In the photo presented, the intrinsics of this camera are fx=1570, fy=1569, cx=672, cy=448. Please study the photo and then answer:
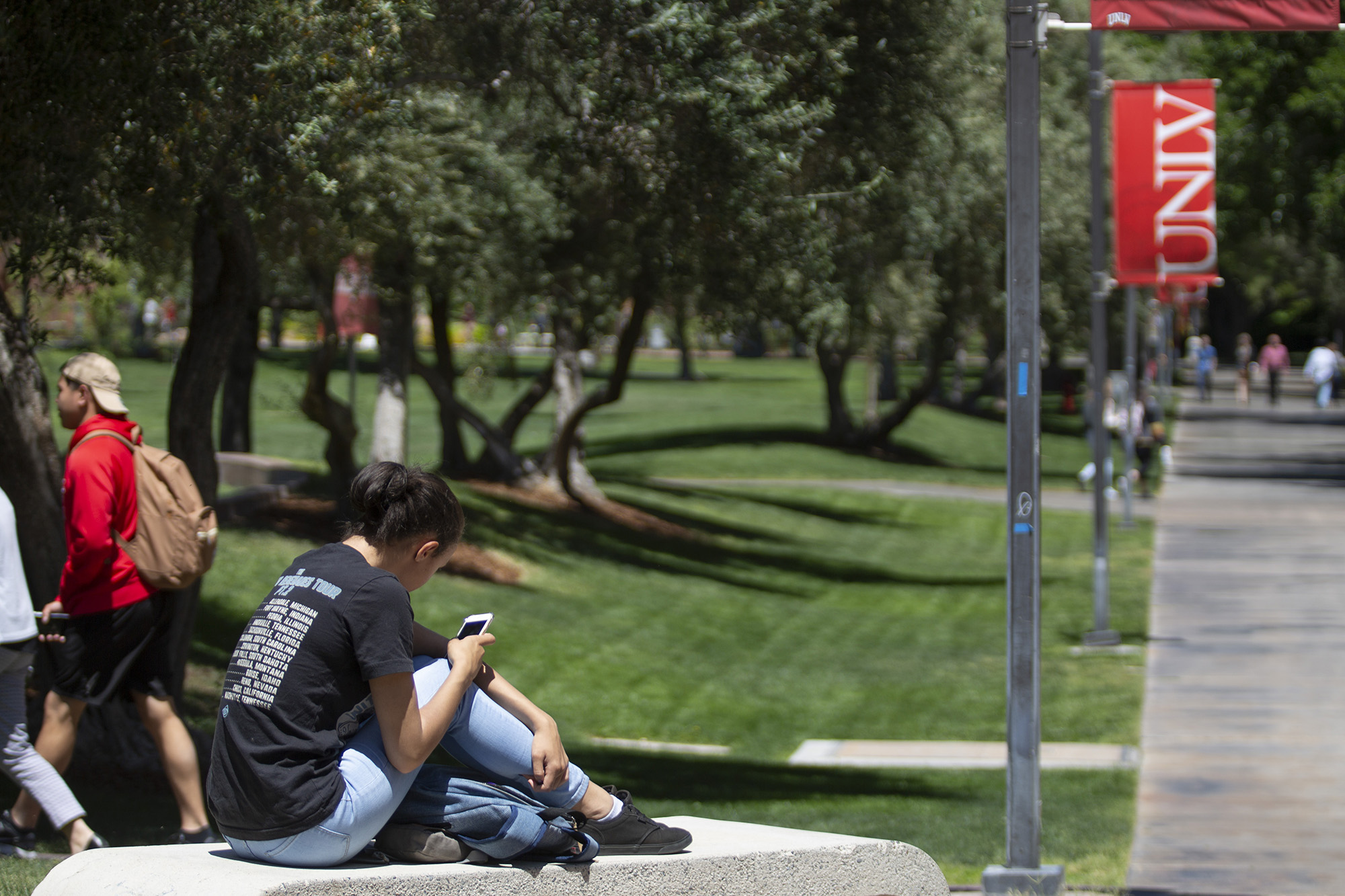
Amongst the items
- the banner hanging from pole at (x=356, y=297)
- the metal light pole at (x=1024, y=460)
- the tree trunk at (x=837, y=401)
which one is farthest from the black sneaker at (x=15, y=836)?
the tree trunk at (x=837, y=401)

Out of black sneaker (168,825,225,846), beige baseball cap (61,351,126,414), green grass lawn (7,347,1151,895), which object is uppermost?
beige baseball cap (61,351,126,414)

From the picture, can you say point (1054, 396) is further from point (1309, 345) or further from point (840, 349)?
point (1309, 345)

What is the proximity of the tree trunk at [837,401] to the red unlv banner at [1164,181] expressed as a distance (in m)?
20.7

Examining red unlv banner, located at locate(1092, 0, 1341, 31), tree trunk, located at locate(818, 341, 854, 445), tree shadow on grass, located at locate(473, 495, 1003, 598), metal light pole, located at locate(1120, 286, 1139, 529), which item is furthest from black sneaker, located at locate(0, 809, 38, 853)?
tree trunk, located at locate(818, 341, 854, 445)

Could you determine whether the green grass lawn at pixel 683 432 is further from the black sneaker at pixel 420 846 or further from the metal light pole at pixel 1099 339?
the black sneaker at pixel 420 846

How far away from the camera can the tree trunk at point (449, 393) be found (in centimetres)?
2092

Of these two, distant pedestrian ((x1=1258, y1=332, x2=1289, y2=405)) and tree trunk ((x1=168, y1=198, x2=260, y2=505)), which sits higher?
tree trunk ((x1=168, y1=198, x2=260, y2=505))

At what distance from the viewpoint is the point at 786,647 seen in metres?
15.8

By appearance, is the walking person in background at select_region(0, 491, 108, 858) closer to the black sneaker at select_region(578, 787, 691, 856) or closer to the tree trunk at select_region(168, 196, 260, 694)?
the tree trunk at select_region(168, 196, 260, 694)

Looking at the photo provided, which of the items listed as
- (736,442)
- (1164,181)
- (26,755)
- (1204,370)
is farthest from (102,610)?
(1204,370)

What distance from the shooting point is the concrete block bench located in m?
3.62

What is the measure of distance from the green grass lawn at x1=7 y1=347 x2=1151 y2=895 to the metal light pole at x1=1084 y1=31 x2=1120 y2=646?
484mm

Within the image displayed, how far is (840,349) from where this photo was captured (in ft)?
106

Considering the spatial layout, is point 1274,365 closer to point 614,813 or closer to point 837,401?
point 837,401
